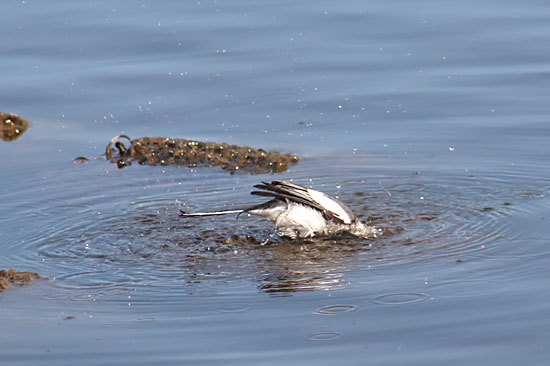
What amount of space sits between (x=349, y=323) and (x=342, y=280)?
2.73 feet

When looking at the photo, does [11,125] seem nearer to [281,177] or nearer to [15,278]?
[281,177]

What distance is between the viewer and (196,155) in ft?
32.6

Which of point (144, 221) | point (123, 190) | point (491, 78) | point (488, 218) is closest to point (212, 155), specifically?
point (123, 190)

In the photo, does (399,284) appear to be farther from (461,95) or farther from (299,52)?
(299,52)

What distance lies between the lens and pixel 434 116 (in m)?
10.7

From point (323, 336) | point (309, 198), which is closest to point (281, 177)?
point (309, 198)

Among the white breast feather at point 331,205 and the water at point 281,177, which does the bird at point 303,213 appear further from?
the water at point 281,177

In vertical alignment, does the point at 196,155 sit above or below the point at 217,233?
above

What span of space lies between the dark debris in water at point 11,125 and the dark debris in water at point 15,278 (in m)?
4.28

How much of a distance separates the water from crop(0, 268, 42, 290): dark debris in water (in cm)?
10

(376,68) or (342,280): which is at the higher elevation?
(376,68)

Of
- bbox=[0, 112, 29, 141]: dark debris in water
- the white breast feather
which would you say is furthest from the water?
the white breast feather

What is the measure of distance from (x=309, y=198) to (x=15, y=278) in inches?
89.9

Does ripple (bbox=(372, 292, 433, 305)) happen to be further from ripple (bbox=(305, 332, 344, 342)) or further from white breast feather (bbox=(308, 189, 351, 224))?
white breast feather (bbox=(308, 189, 351, 224))
